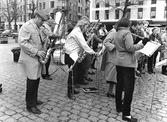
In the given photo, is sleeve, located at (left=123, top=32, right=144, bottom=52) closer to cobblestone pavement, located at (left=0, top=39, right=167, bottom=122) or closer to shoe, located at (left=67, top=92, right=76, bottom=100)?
cobblestone pavement, located at (left=0, top=39, right=167, bottom=122)

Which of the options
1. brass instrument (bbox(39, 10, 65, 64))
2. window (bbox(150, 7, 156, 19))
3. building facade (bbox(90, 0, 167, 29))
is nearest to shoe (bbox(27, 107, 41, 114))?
brass instrument (bbox(39, 10, 65, 64))

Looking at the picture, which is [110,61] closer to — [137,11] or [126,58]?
[126,58]

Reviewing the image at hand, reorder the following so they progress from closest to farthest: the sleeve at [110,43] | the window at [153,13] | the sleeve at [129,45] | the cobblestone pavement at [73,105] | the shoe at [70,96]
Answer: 1. the sleeve at [129,45]
2. the cobblestone pavement at [73,105]
3. the sleeve at [110,43]
4. the shoe at [70,96]
5. the window at [153,13]

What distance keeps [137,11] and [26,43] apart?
36399 millimetres

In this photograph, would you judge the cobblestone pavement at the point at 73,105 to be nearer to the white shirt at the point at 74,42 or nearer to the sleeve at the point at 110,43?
the white shirt at the point at 74,42

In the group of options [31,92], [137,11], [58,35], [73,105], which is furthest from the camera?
[137,11]

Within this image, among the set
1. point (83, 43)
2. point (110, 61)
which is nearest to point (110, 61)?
point (110, 61)

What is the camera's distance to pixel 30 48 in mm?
3496

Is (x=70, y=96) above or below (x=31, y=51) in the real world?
below

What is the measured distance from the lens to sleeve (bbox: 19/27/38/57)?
11.5 feet

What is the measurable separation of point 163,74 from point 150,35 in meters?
1.67

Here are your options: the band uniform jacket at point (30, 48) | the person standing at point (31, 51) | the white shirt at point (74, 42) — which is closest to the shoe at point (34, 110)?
the person standing at point (31, 51)

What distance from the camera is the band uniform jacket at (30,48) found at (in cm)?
352

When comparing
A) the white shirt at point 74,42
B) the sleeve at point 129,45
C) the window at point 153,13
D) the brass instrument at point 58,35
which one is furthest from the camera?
the window at point 153,13
